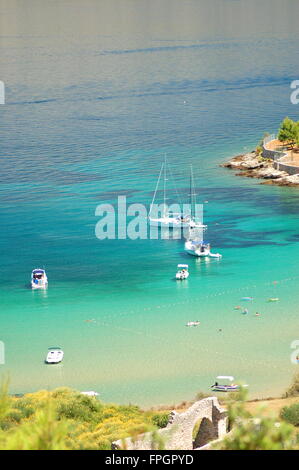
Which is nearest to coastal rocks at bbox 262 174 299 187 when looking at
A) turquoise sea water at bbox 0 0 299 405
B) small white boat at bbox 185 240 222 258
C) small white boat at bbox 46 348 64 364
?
turquoise sea water at bbox 0 0 299 405

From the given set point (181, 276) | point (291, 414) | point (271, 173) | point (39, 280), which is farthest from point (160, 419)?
Answer: point (271, 173)

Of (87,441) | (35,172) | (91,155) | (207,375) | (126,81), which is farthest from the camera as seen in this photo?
(126,81)

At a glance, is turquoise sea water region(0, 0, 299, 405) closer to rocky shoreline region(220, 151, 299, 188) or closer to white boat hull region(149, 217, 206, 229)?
rocky shoreline region(220, 151, 299, 188)

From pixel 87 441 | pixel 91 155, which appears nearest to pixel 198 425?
pixel 87 441

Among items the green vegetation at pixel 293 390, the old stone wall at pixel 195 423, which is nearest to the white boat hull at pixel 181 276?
the green vegetation at pixel 293 390

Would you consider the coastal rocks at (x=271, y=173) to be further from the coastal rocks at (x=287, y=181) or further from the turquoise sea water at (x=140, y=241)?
the turquoise sea water at (x=140, y=241)

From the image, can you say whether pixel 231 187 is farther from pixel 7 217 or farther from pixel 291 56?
pixel 291 56

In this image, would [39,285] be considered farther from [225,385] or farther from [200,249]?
[225,385]
